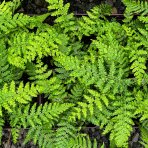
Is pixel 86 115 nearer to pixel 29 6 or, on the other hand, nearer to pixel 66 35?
pixel 66 35

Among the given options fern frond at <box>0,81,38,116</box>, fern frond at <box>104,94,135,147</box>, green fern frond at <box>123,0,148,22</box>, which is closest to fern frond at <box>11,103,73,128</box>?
fern frond at <box>0,81,38,116</box>

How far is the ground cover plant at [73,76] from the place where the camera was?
4.19 metres

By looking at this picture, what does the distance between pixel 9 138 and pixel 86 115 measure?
1.32m

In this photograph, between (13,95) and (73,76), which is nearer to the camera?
(13,95)

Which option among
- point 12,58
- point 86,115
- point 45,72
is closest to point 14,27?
point 12,58

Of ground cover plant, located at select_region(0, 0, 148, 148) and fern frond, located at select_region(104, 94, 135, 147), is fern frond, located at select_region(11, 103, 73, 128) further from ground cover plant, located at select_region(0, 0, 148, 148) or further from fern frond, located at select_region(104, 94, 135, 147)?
fern frond, located at select_region(104, 94, 135, 147)

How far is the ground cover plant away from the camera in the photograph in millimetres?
4191

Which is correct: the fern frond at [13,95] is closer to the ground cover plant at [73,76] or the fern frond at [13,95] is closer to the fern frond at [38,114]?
the ground cover plant at [73,76]

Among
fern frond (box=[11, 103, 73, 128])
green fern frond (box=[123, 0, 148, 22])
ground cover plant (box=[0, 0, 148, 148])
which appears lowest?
fern frond (box=[11, 103, 73, 128])

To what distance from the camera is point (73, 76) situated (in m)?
4.40

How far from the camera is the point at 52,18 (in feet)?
16.4

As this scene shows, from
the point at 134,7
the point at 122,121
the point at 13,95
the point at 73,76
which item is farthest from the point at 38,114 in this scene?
the point at 134,7

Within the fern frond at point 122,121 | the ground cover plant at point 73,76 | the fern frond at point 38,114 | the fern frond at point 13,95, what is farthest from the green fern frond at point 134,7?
the fern frond at point 13,95

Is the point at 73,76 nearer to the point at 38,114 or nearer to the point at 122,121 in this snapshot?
the point at 38,114
